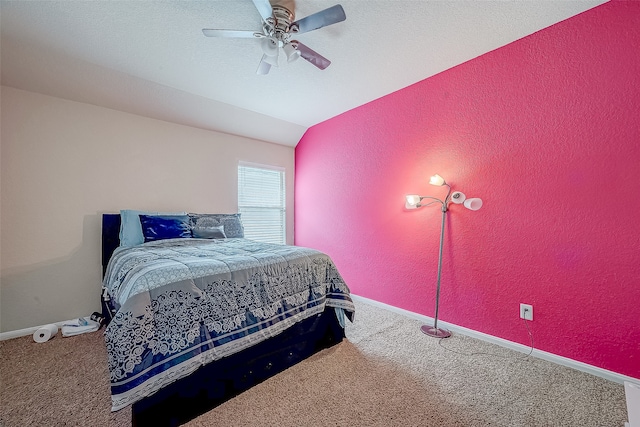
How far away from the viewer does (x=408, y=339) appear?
2367mm

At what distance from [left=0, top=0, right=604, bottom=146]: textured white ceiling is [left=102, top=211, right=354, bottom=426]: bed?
1753mm

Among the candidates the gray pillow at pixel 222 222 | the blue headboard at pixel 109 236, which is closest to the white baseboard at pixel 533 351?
the gray pillow at pixel 222 222

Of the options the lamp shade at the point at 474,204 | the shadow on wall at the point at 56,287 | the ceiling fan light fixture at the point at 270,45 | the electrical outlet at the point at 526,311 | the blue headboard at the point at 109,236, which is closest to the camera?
the ceiling fan light fixture at the point at 270,45

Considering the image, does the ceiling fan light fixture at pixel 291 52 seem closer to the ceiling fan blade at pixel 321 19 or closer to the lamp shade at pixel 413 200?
the ceiling fan blade at pixel 321 19

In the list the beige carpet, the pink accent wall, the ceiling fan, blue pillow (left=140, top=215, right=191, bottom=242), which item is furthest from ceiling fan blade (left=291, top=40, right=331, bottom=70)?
the beige carpet

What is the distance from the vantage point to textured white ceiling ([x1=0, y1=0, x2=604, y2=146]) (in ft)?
5.98

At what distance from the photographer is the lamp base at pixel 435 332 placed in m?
2.42

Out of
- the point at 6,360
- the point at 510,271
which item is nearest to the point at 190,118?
the point at 6,360

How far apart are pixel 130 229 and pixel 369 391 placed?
273 centimetres

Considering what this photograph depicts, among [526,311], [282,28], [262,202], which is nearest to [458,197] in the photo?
→ [526,311]

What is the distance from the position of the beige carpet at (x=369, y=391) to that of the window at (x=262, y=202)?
89.6 inches

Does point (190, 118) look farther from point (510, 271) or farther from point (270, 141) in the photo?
point (510, 271)

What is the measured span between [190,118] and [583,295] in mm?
4271

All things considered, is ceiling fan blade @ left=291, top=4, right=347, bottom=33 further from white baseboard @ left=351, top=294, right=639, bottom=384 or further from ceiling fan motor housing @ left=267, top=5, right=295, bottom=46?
white baseboard @ left=351, top=294, right=639, bottom=384
